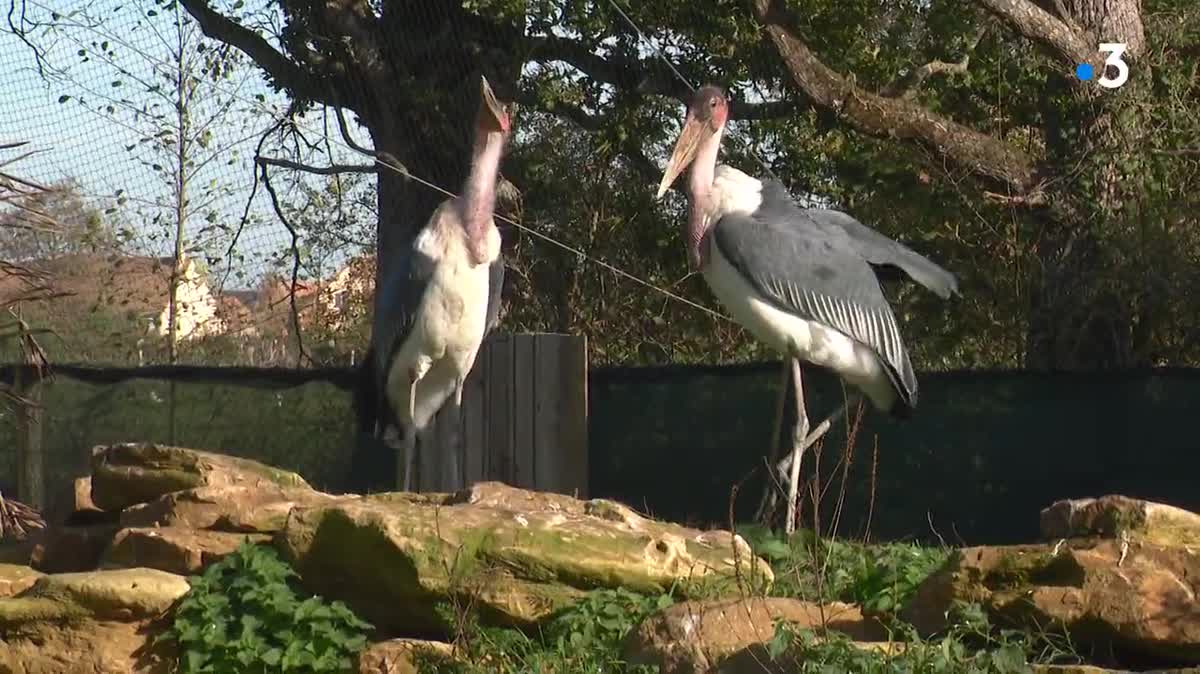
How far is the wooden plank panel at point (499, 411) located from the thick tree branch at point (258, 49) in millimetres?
2423

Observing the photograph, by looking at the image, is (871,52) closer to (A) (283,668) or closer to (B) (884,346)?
(B) (884,346)

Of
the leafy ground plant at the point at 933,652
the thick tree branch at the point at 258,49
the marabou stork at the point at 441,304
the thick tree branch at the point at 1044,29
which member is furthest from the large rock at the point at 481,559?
the thick tree branch at the point at 258,49

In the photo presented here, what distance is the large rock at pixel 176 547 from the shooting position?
18.5 feet

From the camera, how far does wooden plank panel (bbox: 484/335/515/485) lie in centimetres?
879

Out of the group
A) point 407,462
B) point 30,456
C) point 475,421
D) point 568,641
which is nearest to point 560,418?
point 475,421

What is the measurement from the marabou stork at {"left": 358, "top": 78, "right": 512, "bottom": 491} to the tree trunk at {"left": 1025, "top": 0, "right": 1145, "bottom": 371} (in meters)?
2.66

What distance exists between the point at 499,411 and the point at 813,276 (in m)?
1.91

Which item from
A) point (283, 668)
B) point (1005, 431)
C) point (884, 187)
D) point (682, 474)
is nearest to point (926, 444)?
point (1005, 431)

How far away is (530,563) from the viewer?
16.9 feet

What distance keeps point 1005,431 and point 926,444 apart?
354 mm

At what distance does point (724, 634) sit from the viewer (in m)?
4.42

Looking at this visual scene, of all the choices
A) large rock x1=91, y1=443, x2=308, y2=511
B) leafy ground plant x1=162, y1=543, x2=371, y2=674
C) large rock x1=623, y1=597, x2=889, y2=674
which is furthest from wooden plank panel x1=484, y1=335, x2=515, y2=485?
large rock x1=623, y1=597, x2=889, y2=674

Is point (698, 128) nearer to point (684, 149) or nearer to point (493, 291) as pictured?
point (684, 149)

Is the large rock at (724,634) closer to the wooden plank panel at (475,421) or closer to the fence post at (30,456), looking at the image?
the wooden plank panel at (475,421)
